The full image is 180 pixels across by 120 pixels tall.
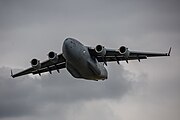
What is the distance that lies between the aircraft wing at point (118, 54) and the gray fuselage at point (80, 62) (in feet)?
2.20

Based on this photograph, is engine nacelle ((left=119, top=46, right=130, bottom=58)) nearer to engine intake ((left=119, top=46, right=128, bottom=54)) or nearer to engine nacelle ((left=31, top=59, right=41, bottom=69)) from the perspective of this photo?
engine intake ((left=119, top=46, right=128, bottom=54))

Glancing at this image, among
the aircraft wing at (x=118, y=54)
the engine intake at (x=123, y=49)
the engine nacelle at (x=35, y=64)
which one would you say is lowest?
the engine nacelle at (x=35, y=64)

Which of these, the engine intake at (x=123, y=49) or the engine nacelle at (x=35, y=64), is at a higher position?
the engine intake at (x=123, y=49)

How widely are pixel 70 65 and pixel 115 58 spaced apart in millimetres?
5557

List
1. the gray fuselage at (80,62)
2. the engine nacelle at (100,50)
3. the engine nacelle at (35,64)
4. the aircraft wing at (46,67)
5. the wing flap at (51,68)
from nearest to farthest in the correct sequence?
the gray fuselage at (80,62)
the engine nacelle at (100,50)
the engine nacelle at (35,64)
the aircraft wing at (46,67)
the wing flap at (51,68)

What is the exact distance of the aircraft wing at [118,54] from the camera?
42.5m

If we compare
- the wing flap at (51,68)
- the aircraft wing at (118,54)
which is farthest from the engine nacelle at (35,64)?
the aircraft wing at (118,54)

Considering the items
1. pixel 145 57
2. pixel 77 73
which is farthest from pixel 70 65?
pixel 145 57

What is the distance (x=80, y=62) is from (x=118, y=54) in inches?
164

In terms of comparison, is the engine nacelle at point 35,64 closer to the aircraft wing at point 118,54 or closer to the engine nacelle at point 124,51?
the aircraft wing at point 118,54

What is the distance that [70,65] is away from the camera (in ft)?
138

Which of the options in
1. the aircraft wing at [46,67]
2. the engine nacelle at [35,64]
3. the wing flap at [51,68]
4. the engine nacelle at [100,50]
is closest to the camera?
the engine nacelle at [100,50]

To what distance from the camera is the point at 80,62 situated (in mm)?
40781

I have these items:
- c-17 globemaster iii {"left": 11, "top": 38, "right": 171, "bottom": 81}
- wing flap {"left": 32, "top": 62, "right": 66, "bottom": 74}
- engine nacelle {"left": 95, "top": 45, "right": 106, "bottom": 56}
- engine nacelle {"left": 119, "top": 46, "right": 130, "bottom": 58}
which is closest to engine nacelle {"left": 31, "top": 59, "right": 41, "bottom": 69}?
c-17 globemaster iii {"left": 11, "top": 38, "right": 171, "bottom": 81}
